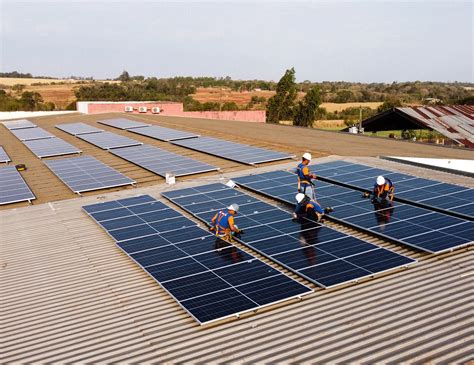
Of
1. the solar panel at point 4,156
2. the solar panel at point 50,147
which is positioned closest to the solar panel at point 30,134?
the solar panel at point 50,147

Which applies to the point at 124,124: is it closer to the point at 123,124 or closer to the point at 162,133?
the point at 123,124

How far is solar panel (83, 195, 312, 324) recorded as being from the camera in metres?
11.5

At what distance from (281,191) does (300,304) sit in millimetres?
9261

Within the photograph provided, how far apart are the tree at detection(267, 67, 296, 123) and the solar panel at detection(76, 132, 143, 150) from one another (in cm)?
5589

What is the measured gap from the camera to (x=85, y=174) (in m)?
27.0

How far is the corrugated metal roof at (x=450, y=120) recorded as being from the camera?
45.7 meters

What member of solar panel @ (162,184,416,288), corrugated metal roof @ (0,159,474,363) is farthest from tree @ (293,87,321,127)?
corrugated metal roof @ (0,159,474,363)

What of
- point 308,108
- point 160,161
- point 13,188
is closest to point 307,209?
point 160,161

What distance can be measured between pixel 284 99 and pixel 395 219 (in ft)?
263

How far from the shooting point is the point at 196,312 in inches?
438

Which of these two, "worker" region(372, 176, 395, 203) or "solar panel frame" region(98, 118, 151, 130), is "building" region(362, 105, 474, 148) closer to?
"worker" region(372, 176, 395, 203)

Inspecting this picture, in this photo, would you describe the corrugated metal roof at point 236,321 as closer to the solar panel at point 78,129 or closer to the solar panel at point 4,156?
the solar panel at point 4,156

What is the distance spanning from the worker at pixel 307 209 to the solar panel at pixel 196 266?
11.1ft

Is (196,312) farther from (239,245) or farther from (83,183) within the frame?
(83,183)
